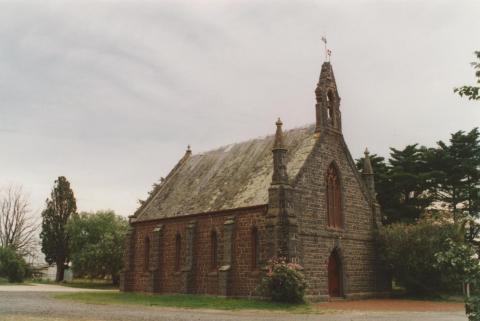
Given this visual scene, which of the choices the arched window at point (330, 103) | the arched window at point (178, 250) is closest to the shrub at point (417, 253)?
the arched window at point (330, 103)

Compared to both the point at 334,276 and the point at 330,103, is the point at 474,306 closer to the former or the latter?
the point at 334,276

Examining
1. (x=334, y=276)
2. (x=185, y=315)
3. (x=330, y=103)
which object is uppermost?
(x=330, y=103)

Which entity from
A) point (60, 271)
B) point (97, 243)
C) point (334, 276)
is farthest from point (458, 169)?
point (60, 271)

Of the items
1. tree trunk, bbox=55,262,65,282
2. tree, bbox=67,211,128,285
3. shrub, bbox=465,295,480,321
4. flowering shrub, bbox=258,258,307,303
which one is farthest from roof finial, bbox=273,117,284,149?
tree trunk, bbox=55,262,65,282

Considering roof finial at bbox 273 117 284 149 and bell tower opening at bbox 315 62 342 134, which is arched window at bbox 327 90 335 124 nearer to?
bell tower opening at bbox 315 62 342 134

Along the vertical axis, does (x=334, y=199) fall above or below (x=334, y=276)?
above

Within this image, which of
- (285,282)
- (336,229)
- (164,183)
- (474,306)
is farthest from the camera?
(164,183)

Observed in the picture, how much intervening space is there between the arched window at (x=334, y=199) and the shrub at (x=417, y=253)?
444 centimetres

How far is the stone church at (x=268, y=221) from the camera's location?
95.8ft

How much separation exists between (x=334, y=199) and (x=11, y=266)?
41915 millimetres

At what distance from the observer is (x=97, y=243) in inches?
2347

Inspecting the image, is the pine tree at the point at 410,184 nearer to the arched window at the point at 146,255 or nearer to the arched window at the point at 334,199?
the arched window at the point at 334,199

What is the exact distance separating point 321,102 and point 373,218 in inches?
384

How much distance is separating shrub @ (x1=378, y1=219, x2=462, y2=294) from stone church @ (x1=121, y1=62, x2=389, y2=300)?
4.63ft
